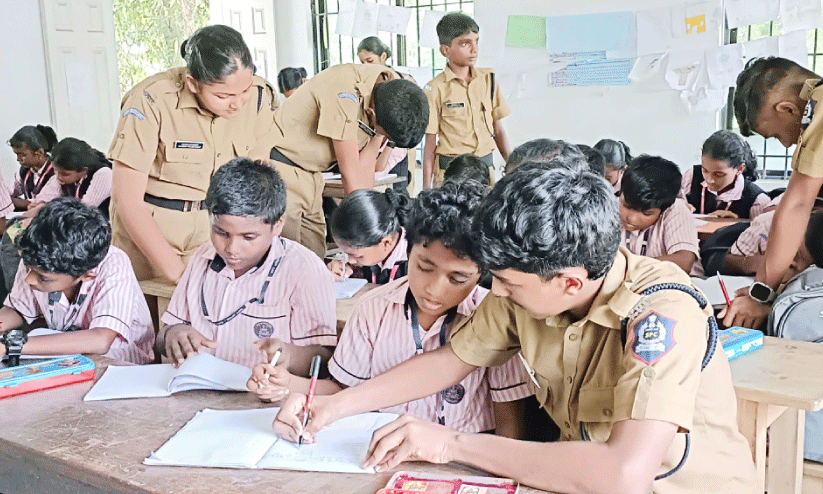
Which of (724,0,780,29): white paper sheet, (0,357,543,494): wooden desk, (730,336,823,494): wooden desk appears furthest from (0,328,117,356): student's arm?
(724,0,780,29): white paper sheet

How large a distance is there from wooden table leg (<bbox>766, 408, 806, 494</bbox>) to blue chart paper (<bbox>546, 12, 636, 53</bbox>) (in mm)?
5047

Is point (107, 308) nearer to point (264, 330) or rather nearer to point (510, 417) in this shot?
point (264, 330)

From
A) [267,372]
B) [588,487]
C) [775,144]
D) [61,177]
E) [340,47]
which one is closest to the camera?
[588,487]

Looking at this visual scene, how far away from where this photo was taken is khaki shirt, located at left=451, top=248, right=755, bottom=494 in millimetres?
1088

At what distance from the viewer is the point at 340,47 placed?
8297 millimetres

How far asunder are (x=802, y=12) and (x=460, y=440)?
216 inches

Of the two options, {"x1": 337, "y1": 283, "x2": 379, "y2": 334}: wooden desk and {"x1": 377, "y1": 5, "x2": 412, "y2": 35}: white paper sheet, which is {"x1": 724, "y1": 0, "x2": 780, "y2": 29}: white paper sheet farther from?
{"x1": 337, "y1": 283, "x2": 379, "y2": 334}: wooden desk

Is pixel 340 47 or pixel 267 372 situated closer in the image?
pixel 267 372

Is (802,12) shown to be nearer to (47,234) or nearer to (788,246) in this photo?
(788,246)

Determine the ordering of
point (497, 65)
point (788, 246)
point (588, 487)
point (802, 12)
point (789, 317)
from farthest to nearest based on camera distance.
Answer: point (497, 65)
point (802, 12)
point (788, 246)
point (789, 317)
point (588, 487)

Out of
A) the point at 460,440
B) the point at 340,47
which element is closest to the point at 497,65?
the point at 340,47

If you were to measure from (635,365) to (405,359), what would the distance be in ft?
2.19

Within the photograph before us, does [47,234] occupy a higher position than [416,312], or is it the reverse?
[47,234]

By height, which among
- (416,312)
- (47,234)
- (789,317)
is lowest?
(789,317)
